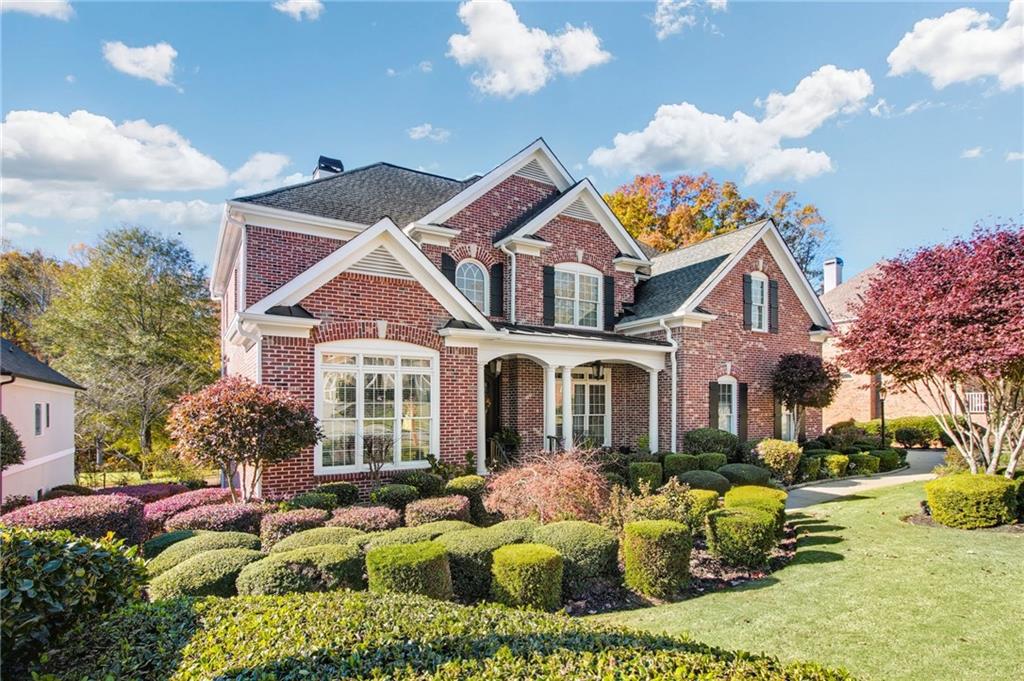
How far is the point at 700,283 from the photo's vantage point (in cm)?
1594

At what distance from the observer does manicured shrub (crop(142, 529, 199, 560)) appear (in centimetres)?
657

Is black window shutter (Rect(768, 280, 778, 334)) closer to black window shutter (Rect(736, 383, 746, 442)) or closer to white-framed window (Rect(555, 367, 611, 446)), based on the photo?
black window shutter (Rect(736, 383, 746, 442))

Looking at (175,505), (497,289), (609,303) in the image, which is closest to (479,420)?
(497,289)

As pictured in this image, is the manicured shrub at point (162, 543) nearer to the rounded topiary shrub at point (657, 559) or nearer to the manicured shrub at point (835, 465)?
the rounded topiary shrub at point (657, 559)

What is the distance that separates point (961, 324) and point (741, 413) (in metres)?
7.20

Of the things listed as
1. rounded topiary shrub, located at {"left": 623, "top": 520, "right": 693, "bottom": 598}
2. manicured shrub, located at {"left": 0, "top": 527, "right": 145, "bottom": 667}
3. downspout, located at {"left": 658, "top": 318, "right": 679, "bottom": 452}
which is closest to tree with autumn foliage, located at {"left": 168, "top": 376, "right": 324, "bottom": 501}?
manicured shrub, located at {"left": 0, "top": 527, "right": 145, "bottom": 667}

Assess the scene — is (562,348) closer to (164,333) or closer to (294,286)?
(294,286)

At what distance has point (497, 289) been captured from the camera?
1491 cm

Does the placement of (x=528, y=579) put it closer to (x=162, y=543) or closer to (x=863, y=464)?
(x=162, y=543)

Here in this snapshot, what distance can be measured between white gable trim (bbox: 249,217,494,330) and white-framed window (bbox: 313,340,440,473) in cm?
A: 114

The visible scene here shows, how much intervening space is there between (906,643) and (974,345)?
7.15 m

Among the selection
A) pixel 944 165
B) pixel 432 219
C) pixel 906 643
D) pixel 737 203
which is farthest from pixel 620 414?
pixel 737 203

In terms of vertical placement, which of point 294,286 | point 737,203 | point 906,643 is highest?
point 737,203

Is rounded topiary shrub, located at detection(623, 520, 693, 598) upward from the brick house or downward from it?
downward
